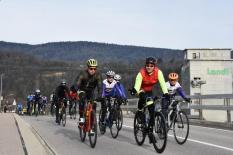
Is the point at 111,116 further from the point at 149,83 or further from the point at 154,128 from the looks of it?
the point at 154,128

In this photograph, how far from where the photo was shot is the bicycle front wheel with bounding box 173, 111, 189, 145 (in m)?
11.6

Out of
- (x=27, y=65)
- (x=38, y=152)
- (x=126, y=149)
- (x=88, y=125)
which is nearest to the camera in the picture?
(x=38, y=152)

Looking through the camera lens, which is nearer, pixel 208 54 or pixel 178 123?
pixel 178 123

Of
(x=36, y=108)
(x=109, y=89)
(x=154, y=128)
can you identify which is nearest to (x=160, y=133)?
(x=154, y=128)

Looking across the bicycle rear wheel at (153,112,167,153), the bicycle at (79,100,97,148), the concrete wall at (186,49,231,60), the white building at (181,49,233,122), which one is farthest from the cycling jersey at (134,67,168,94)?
the concrete wall at (186,49,231,60)

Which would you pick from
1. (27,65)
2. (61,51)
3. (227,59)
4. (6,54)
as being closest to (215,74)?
(227,59)

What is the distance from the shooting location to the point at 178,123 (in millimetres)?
11742

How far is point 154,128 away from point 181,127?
1574 millimetres

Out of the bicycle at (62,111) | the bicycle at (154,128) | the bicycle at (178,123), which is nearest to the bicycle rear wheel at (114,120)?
the bicycle at (178,123)

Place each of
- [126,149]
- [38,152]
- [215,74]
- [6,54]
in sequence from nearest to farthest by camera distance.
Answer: [38,152], [126,149], [215,74], [6,54]

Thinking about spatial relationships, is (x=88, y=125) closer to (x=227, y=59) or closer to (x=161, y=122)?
(x=161, y=122)

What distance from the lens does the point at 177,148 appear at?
10781 mm

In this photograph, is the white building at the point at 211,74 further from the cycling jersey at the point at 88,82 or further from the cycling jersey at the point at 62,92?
the cycling jersey at the point at 88,82

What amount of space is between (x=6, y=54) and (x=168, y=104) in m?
123
